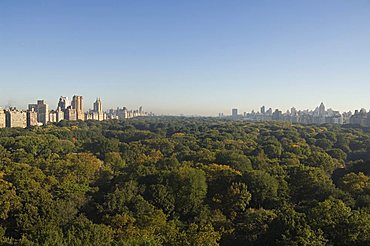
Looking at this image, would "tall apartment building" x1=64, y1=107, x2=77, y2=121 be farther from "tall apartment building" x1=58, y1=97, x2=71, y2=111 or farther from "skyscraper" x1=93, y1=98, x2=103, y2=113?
"skyscraper" x1=93, y1=98, x2=103, y2=113

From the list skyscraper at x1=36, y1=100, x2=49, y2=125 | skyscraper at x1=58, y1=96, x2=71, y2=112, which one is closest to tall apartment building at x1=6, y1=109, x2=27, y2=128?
skyscraper at x1=36, y1=100, x2=49, y2=125

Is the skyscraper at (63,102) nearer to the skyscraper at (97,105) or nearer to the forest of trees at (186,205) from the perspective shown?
the skyscraper at (97,105)

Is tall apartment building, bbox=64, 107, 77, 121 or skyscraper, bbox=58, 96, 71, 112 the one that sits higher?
skyscraper, bbox=58, 96, 71, 112

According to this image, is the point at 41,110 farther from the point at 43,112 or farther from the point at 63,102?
the point at 63,102

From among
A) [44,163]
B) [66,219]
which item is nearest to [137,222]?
[66,219]

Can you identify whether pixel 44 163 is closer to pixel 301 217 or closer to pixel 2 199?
pixel 2 199

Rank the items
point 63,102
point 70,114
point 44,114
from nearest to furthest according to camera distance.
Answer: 1. point 44,114
2. point 70,114
3. point 63,102

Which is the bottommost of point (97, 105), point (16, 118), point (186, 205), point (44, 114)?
point (186, 205)

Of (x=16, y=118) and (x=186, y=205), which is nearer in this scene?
(x=186, y=205)

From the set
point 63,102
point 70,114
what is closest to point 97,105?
point 63,102
